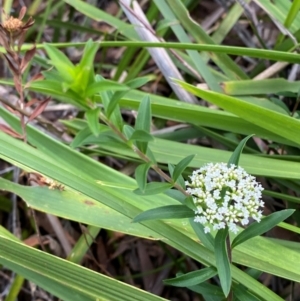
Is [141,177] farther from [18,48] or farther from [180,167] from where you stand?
[18,48]

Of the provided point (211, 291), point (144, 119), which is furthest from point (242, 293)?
point (144, 119)

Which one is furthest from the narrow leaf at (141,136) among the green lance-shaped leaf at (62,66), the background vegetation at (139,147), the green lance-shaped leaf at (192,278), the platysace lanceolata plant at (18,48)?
the platysace lanceolata plant at (18,48)

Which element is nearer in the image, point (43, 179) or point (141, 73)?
point (43, 179)

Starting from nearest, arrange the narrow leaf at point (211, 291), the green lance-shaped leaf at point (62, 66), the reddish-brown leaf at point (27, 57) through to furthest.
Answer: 1. the green lance-shaped leaf at point (62, 66)
2. the narrow leaf at point (211, 291)
3. the reddish-brown leaf at point (27, 57)

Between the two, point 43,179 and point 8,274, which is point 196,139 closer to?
point 43,179

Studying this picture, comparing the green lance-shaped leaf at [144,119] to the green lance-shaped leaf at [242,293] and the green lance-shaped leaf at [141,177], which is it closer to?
the green lance-shaped leaf at [141,177]

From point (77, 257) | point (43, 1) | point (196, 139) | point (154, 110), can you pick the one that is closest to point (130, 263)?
point (77, 257)
